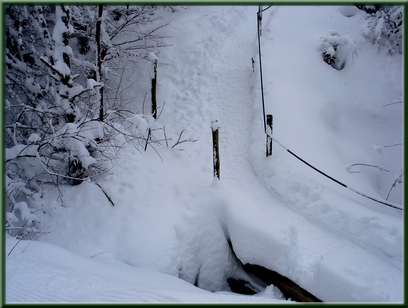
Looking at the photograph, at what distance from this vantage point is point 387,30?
9039 millimetres

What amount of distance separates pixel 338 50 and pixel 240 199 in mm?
6314

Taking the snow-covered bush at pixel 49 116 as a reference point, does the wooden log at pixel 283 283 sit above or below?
below

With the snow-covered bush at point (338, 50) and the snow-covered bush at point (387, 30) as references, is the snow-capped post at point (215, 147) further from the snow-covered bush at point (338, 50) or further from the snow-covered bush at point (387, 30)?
the snow-covered bush at point (387, 30)

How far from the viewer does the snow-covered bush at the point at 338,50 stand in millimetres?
8568

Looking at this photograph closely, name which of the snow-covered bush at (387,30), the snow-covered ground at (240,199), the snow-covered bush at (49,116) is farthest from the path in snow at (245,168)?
the snow-covered bush at (387,30)

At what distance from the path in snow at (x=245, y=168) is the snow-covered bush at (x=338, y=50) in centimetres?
221

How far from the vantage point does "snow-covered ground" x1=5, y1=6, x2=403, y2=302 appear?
3.64 m

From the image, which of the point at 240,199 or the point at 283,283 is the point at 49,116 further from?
the point at 283,283

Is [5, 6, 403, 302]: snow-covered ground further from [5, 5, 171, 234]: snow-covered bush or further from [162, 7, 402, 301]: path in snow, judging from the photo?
[5, 5, 171, 234]: snow-covered bush

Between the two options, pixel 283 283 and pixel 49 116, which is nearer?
pixel 283 283

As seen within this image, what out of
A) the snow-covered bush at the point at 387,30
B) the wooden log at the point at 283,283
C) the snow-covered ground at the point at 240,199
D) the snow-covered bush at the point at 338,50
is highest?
the snow-covered bush at the point at 387,30

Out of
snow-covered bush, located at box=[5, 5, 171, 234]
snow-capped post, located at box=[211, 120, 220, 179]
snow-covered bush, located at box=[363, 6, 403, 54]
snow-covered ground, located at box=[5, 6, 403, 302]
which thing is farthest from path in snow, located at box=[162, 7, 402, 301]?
snow-covered bush, located at box=[363, 6, 403, 54]

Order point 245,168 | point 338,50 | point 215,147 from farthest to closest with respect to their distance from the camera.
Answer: point 338,50
point 245,168
point 215,147

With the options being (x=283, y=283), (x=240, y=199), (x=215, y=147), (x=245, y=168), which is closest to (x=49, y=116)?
(x=215, y=147)
